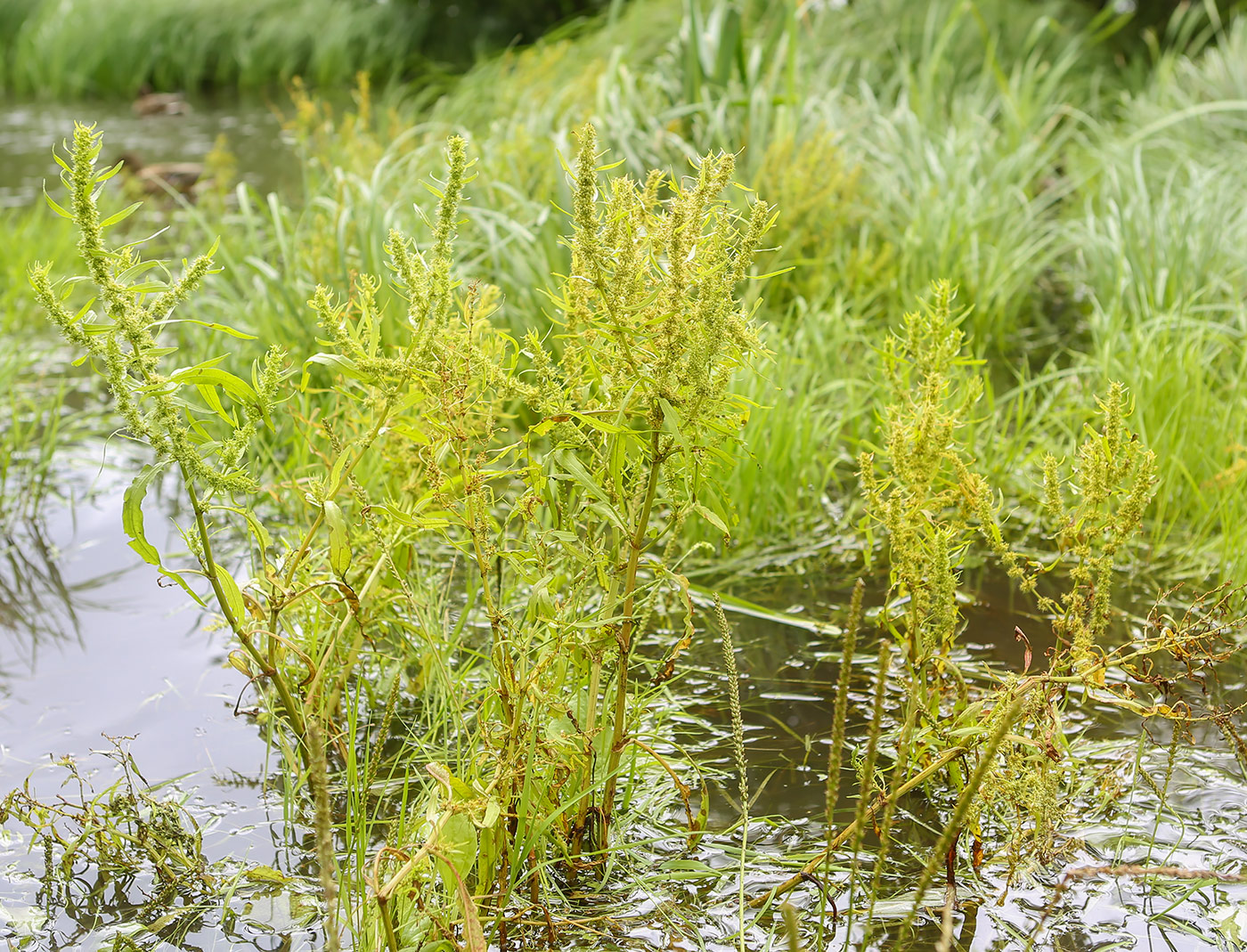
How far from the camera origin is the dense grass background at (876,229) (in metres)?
2.92

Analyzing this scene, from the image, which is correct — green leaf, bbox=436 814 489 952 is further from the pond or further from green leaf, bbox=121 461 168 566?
green leaf, bbox=121 461 168 566

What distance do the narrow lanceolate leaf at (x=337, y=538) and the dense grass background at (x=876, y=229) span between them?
3.12 feet

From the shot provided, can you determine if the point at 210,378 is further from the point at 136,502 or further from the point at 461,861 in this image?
the point at 461,861

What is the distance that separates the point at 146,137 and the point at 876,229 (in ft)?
20.3

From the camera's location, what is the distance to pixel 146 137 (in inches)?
324

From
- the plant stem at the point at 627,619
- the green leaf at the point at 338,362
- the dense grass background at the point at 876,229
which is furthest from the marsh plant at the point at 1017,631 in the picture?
the green leaf at the point at 338,362

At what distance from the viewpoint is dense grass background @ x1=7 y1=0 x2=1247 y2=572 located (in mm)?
2920

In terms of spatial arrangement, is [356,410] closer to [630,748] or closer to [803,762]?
[630,748]

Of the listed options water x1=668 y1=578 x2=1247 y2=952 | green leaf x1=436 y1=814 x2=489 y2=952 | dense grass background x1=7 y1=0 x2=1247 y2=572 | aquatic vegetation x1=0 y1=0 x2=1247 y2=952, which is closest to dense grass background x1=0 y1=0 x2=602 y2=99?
dense grass background x1=7 y1=0 x2=1247 y2=572

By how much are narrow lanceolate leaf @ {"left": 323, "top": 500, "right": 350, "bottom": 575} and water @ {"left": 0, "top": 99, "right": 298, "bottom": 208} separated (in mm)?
5441

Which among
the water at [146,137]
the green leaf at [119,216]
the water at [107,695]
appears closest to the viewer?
the green leaf at [119,216]

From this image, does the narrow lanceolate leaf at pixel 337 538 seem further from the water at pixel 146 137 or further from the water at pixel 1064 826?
Answer: the water at pixel 146 137

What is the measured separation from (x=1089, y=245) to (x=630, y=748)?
3.05m

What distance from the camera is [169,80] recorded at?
10.6m
